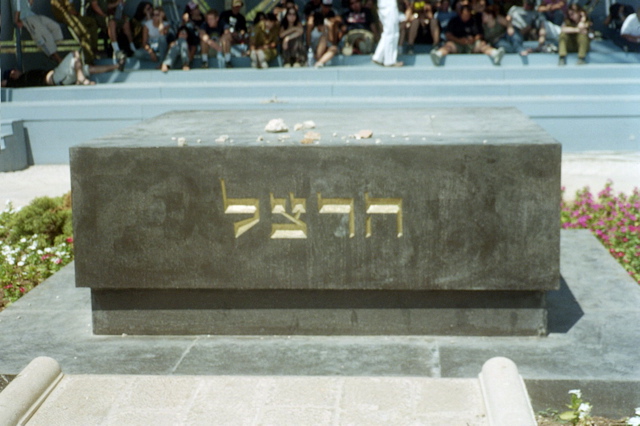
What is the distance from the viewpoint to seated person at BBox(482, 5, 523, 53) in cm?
1384

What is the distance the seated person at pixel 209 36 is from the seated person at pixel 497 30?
13.4 feet

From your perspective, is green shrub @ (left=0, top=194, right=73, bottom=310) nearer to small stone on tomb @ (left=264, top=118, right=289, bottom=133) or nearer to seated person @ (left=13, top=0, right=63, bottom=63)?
small stone on tomb @ (left=264, top=118, right=289, bottom=133)

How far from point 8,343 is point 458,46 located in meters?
10.6

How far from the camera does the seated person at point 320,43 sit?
13688 mm

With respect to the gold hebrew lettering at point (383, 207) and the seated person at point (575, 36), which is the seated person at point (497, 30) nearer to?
the seated person at point (575, 36)

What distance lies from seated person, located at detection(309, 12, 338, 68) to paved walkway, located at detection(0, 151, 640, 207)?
3.92 metres

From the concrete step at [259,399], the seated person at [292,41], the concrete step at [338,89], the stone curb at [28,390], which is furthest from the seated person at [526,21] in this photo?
the stone curb at [28,390]

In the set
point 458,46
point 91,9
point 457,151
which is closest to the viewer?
point 457,151

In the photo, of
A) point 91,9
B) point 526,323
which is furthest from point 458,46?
point 526,323

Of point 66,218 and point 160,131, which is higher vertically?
point 160,131

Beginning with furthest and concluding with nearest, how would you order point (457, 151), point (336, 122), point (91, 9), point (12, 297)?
point (91, 9), point (12, 297), point (336, 122), point (457, 151)

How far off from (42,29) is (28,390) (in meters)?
11.5

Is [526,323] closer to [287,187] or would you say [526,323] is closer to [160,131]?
[287,187]

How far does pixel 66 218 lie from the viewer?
741 cm
